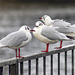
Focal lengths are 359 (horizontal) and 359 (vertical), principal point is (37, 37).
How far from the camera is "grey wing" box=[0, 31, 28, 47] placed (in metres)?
4.04

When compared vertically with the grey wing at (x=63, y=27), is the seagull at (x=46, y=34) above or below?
below

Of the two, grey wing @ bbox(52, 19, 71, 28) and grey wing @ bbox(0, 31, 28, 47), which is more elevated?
grey wing @ bbox(52, 19, 71, 28)

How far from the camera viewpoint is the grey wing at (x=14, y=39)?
4.04 metres

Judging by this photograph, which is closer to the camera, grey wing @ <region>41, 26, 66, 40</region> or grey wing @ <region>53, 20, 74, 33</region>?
grey wing @ <region>41, 26, 66, 40</region>

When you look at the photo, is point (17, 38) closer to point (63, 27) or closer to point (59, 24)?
point (63, 27)

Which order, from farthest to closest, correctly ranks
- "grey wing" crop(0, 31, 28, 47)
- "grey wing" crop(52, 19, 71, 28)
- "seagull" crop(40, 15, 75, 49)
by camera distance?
"grey wing" crop(52, 19, 71, 28)
"seagull" crop(40, 15, 75, 49)
"grey wing" crop(0, 31, 28, 47)

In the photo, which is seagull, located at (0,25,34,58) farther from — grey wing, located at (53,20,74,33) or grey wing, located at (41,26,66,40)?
grey wing, located at (53,20,74,33)

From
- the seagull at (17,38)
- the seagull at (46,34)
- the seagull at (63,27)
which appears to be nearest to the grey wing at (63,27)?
the seagull at (63,27)

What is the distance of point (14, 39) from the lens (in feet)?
13.5

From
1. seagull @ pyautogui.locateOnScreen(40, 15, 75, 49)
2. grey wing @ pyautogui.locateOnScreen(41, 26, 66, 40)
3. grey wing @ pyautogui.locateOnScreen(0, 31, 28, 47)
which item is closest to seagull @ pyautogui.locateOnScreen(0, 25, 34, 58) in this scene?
grey wing @ pyautogui.locateOnScreen(0, 31, 28, 47)

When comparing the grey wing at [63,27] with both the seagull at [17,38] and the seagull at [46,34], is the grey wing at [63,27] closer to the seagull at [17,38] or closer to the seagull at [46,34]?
the seagull at [46,34]

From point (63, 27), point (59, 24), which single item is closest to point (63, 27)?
point (63, 27)

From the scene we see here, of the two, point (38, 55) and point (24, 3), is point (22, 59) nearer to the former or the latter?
point (38, 55)

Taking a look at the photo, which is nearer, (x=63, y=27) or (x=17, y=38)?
(x=17, y=38)
